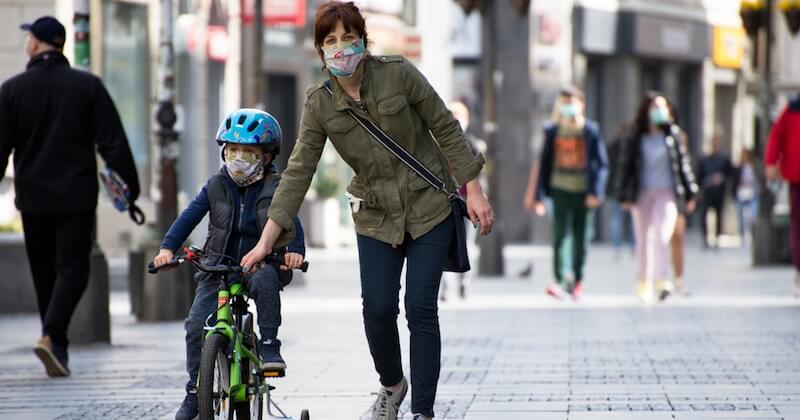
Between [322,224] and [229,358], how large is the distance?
22.4 metres

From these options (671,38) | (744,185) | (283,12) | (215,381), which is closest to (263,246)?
(215,381)

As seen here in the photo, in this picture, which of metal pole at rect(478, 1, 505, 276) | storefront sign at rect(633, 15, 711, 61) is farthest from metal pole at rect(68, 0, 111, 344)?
storefront sign at rect(633, 15, 711, 61)

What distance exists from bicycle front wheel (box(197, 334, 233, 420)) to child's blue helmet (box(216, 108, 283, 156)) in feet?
2.66

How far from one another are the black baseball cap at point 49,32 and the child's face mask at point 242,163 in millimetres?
3561

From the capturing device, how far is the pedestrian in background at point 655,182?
16109 mm

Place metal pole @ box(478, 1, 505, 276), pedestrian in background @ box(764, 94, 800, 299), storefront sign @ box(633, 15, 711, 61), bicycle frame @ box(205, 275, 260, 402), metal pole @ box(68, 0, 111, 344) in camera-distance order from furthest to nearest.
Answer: storefront sign @ box(633, 15, 711, 61)
metal pole @ box(478, 1, 505, 276)
pedestrian in background @ box(764, 94, 800, 299)
metal pole @ box(68, 0, 111, 344)
bicycle frame @ box(205, 275, 260, 402)

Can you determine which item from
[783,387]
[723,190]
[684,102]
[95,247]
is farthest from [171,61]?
[684,102]

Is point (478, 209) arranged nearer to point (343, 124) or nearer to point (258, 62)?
point (343, 124)

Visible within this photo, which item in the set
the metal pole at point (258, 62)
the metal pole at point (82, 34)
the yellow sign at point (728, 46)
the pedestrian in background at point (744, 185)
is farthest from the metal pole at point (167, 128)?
the yellow sign at point (728, 46)

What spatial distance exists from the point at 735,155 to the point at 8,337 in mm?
31741

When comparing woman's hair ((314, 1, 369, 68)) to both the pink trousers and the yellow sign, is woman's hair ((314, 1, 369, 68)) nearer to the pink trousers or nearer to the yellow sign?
the pink trousers

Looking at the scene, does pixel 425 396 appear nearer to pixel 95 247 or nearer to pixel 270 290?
pixel 270 290

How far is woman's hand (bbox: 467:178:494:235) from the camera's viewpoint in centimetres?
710

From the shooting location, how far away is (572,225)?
1641cm
